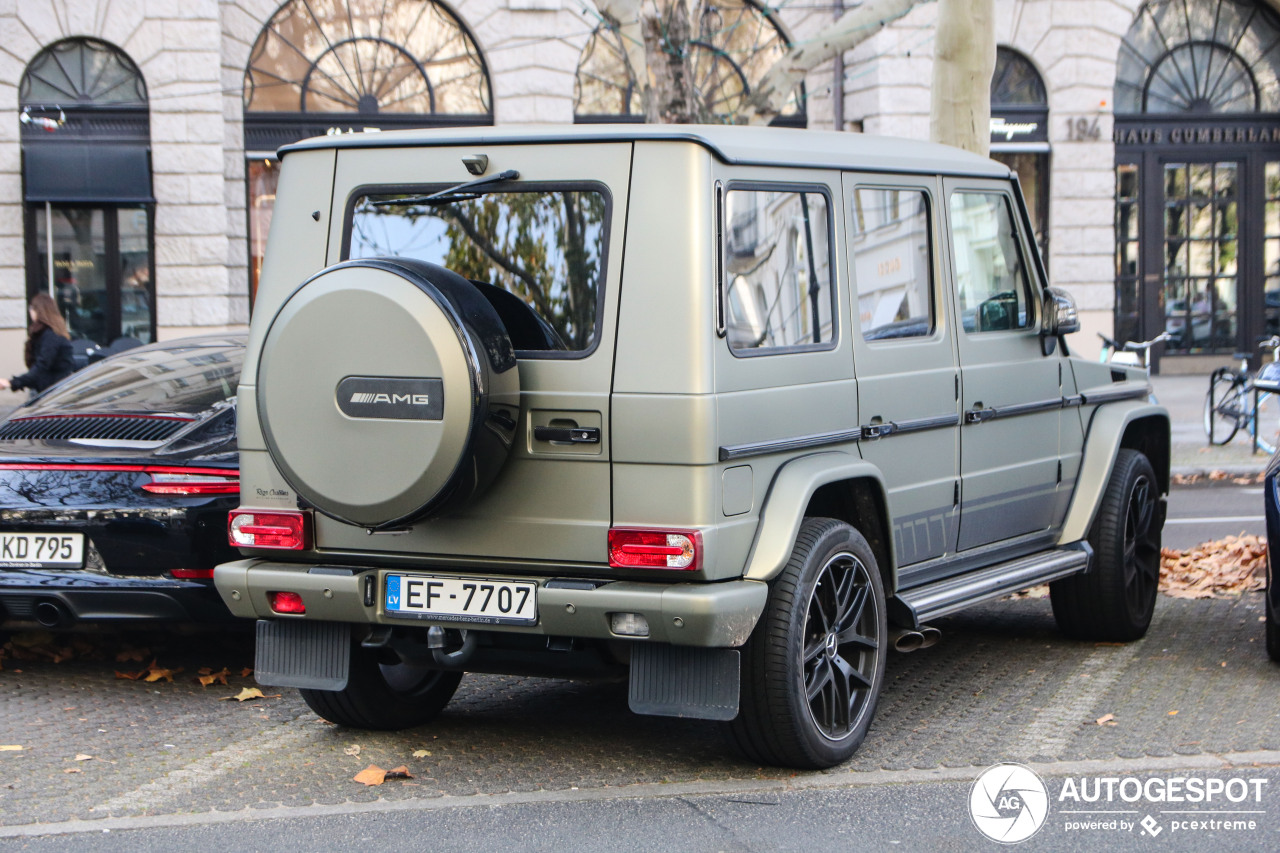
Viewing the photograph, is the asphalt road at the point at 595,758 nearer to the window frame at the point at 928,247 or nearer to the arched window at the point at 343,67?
the window frame at the point at 928,247

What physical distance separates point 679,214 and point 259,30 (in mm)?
17614

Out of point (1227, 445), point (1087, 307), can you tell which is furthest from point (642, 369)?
point (1087, 307)

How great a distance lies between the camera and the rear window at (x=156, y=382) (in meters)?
6.21

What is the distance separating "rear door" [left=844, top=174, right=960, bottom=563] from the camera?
5.01 meters

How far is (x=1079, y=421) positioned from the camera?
6359 millimetres

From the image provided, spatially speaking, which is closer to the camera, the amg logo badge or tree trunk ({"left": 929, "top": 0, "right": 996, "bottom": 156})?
the amg logo badge

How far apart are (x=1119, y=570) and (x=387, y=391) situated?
3567 millimetres

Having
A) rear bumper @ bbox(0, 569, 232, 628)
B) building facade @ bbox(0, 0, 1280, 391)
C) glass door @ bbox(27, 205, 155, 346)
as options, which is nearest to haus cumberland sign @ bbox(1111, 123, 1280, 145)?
building facade @ bbox(0, 0, 1280, 391)

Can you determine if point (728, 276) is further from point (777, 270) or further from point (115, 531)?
point (115, 531)

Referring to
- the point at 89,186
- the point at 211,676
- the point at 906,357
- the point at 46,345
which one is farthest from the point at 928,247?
the point at 89,186

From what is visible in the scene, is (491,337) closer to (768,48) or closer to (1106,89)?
(768,48)

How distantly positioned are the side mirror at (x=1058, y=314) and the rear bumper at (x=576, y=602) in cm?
234

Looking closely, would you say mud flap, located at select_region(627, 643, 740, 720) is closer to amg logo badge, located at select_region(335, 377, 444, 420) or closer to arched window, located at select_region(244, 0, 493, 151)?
amg logo badge, located at select_region(335, 377, 444, 420)

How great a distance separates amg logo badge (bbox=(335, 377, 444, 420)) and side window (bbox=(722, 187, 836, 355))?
88 cm
